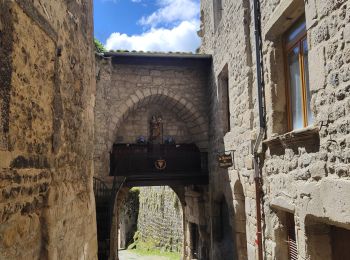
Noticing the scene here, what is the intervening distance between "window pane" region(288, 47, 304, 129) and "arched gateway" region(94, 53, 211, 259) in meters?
4.84

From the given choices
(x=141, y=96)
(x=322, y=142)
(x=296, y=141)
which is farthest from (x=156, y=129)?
(x=322, y=142)

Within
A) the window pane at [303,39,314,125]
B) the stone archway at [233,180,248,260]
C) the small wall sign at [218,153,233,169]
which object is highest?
the window pane at [303,39,314,125]

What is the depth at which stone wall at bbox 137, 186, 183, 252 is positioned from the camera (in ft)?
46.5

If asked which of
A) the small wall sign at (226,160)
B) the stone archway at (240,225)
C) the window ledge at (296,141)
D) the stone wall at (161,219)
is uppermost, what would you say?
the window ledge at (296,141)

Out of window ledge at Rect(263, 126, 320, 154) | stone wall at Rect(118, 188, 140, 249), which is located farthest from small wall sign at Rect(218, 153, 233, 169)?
stone wall at Rect(118, 188, 140, 249)

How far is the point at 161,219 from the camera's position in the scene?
15.4 m

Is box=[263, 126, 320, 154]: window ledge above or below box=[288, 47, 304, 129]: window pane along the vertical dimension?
below

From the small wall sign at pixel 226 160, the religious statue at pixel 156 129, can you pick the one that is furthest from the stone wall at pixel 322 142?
the religious statue at pixel 156 129

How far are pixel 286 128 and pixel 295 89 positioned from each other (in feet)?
1.68

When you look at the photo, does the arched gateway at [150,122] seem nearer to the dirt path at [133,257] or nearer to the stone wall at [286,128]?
the stone wall at [286,128]

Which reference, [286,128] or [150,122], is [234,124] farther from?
[150,122]

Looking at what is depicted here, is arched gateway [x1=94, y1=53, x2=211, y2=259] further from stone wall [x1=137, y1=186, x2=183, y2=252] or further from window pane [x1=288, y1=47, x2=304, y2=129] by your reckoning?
window pane [x1=288, y1=47, x2=304, y2=129]

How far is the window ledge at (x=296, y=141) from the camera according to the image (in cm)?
341

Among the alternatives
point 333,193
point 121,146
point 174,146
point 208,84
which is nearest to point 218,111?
point 208,84
